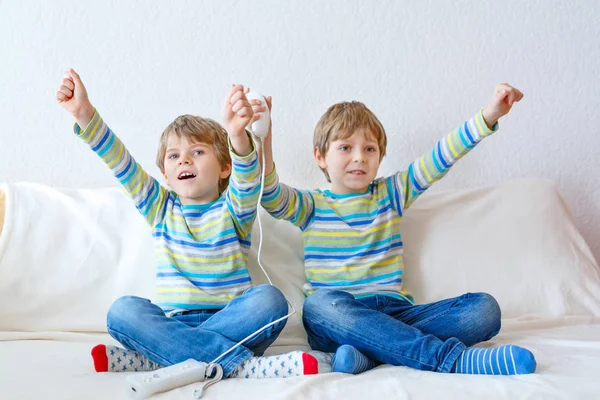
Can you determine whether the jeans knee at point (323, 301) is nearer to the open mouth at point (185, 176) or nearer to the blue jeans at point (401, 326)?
the blue jeans at point (401, 326)

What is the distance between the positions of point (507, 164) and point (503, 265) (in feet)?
1.17

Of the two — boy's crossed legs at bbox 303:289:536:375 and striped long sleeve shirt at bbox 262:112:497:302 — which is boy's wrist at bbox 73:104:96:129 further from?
boy's crossed legs at bbox 303:289:536:375

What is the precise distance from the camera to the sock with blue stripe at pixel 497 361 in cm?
112

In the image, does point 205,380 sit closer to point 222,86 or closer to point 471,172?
point 222,86

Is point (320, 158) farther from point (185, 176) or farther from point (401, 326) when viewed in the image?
point (401, 326)

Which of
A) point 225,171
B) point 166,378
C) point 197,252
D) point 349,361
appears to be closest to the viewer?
point 166,378

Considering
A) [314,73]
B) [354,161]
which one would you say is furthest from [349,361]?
[314,73]

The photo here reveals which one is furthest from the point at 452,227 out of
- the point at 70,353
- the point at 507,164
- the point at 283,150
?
the point at 70,353

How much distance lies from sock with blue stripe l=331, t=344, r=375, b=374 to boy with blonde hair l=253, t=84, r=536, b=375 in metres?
0.03

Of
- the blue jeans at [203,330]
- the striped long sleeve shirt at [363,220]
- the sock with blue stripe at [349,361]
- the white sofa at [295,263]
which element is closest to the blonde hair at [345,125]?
the striped long sleeve shirt at [363,220]

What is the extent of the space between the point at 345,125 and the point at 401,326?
0.51m

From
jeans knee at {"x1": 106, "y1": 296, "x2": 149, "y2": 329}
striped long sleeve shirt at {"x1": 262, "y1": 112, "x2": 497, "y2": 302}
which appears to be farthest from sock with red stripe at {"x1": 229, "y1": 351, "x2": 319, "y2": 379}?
striped long sleeve shirt at {"x1": 262, "y1": 112, "x2": 497, "y2": 302}

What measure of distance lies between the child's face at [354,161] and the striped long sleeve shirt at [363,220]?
40 mm

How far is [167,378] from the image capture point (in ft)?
3.54
